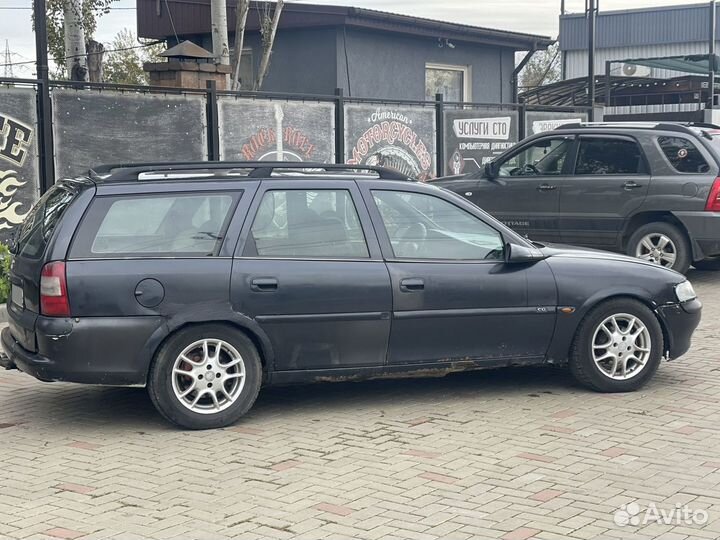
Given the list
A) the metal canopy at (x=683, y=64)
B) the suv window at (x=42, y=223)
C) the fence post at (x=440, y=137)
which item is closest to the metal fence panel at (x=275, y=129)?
the fence post at (x=440, y=137)

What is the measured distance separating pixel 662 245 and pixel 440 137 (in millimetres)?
5342

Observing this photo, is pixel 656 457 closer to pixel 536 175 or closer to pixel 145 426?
pixel 145 426

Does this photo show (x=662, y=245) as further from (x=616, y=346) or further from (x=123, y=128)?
(x=123, y=128)

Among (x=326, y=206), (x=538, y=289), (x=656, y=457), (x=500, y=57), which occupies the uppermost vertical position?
(x=500, y=57)

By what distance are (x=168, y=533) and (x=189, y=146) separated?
9268 mm


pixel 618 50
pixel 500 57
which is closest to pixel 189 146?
pixel 500 57

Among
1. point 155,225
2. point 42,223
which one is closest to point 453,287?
point 155,225

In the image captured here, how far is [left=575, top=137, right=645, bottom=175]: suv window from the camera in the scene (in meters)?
13.3

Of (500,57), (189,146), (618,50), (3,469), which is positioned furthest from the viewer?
(618,50)

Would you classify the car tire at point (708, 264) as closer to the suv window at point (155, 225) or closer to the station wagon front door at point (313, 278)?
the station wagon front door at point (313, 278)

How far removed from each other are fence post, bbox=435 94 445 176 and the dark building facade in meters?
4.81

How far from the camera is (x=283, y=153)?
14.9 meters

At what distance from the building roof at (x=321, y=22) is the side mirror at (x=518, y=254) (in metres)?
14.8

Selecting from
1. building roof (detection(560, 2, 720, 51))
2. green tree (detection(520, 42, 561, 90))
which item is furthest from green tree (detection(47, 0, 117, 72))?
green tree (detection(520, 42, 561, 90))
